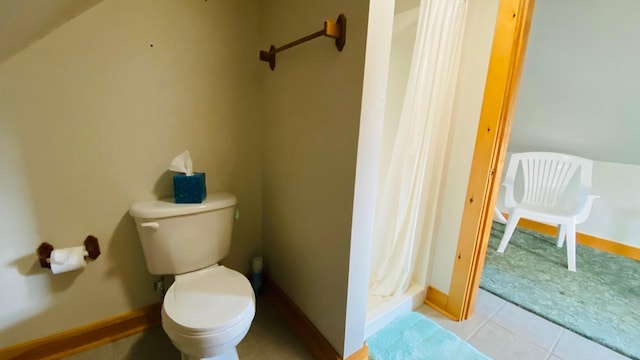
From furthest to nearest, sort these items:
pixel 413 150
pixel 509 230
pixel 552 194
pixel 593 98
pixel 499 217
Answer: pixel 499 217 → pixel 552 194 → pixel 509 230 → pixel 593 98 → pixel 413 150

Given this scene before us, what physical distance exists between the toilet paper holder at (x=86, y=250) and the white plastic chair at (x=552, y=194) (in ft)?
9.99

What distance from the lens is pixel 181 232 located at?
4.08 feet

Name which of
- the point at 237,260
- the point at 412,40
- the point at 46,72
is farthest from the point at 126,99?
the point at 412,40

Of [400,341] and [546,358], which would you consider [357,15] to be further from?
[546,358]

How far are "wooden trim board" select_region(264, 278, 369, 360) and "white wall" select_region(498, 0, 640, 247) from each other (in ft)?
8.02

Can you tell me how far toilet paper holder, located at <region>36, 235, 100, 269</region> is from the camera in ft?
3.80

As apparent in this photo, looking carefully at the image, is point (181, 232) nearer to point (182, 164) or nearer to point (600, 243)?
point (182, 164)

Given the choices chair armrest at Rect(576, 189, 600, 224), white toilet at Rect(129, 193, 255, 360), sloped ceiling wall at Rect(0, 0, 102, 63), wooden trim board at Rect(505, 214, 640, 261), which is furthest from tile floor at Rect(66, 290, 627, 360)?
wooden trim board at Rect(505, 214, 640, 261)

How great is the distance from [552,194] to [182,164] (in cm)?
320

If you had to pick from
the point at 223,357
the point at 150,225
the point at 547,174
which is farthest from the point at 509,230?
the point at 150,225

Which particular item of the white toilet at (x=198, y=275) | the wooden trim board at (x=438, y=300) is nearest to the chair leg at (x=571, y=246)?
the wooden trim board at (x=438, y=300)

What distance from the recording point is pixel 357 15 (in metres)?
0.92

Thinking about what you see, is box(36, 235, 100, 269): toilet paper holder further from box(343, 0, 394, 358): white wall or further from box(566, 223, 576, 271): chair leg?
box(566, 223, 576, 271): chair leg

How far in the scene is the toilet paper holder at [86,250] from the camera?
1159 mm
